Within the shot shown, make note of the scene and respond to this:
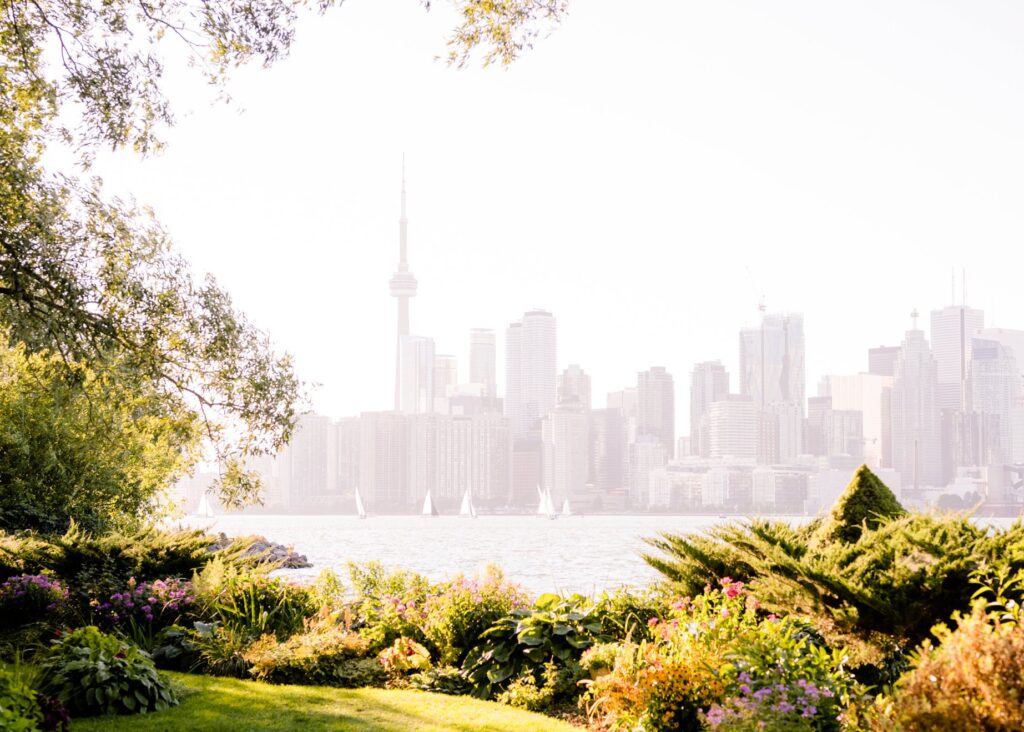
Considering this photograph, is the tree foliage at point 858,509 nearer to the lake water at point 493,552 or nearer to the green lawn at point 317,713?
the green lawn at point 317,713

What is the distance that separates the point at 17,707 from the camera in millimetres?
6145

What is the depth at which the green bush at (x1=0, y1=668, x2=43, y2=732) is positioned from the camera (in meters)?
5.74

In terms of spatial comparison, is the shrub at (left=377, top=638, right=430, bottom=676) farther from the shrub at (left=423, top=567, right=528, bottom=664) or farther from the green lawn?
the green lawn

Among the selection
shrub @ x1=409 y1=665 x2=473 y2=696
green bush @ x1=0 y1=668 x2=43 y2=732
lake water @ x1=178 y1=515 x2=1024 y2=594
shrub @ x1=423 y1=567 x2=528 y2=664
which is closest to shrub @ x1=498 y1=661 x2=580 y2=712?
shrub @ x1=409 y1=665 x2=473 y2=696

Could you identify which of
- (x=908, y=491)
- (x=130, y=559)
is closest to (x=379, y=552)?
(x=130, y=559)

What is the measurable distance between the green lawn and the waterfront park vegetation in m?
0.04

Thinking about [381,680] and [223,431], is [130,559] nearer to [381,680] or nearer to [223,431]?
[223,431]

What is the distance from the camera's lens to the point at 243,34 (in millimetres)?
11617

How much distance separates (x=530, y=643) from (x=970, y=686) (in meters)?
4.84

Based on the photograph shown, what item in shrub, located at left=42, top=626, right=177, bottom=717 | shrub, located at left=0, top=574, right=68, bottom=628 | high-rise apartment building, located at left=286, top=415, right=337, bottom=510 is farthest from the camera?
high-rise apartment building, located at left=286, top=415, right=337, bottom=510

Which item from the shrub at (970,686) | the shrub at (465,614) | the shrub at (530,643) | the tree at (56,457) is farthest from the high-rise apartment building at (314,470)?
the shrub at (970,686)

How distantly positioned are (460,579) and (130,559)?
519 centimetres

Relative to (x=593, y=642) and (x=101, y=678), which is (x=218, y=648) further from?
(x=593, y=642)

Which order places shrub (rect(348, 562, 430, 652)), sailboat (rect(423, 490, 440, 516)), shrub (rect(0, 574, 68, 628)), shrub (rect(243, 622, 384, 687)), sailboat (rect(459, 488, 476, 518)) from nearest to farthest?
A: shrub (rect(243, 622, 384, 687)) → shrub (rect(348, 562, 430, 652)) → shrub (rect(0, 574, 68, 628)) → sailboat (rect(459, 488, 476, 518)) → sailboat (rect(423, 490, 440, 516))
